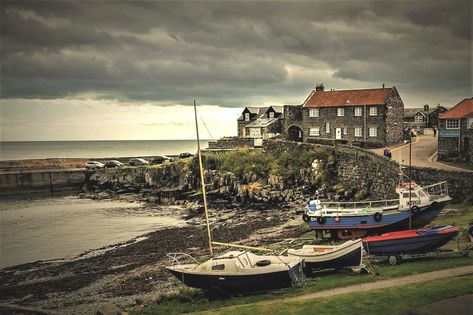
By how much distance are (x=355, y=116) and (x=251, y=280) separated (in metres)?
47.4

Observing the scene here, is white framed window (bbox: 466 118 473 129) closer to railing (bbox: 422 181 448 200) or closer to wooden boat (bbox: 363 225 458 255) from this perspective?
railing (bbox: 422 181 448 200)

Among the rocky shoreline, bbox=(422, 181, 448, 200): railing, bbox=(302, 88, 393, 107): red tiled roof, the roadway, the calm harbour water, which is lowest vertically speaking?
the calm harbour water

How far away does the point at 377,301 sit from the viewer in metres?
15.0

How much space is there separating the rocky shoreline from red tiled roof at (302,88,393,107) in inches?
1034

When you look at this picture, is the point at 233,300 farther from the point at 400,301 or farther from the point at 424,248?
the point at 424,248

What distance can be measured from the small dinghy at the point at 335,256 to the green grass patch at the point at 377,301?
3716mm

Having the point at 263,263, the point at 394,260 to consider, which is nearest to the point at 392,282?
the point at 394,260

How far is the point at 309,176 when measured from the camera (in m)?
51.5

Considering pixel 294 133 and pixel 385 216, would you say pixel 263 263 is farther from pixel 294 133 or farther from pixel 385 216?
pixel 294 133

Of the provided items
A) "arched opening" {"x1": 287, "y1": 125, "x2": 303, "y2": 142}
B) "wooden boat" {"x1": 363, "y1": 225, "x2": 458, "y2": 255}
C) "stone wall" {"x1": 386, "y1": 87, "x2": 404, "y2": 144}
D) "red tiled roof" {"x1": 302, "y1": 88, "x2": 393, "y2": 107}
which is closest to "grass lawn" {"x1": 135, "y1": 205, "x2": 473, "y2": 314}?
"wooden boat" {"x1": 363, "y1": 225, "x2": 458, "y2": 255}

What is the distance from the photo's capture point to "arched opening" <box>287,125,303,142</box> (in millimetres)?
69438

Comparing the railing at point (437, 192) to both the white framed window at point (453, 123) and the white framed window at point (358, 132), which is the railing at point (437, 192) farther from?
the white framed window at point (358, 132)

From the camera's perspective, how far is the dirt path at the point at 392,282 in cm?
1706

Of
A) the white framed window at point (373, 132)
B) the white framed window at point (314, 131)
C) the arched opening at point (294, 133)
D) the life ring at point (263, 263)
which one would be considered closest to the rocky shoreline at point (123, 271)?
the life ring at point (263, 263)
